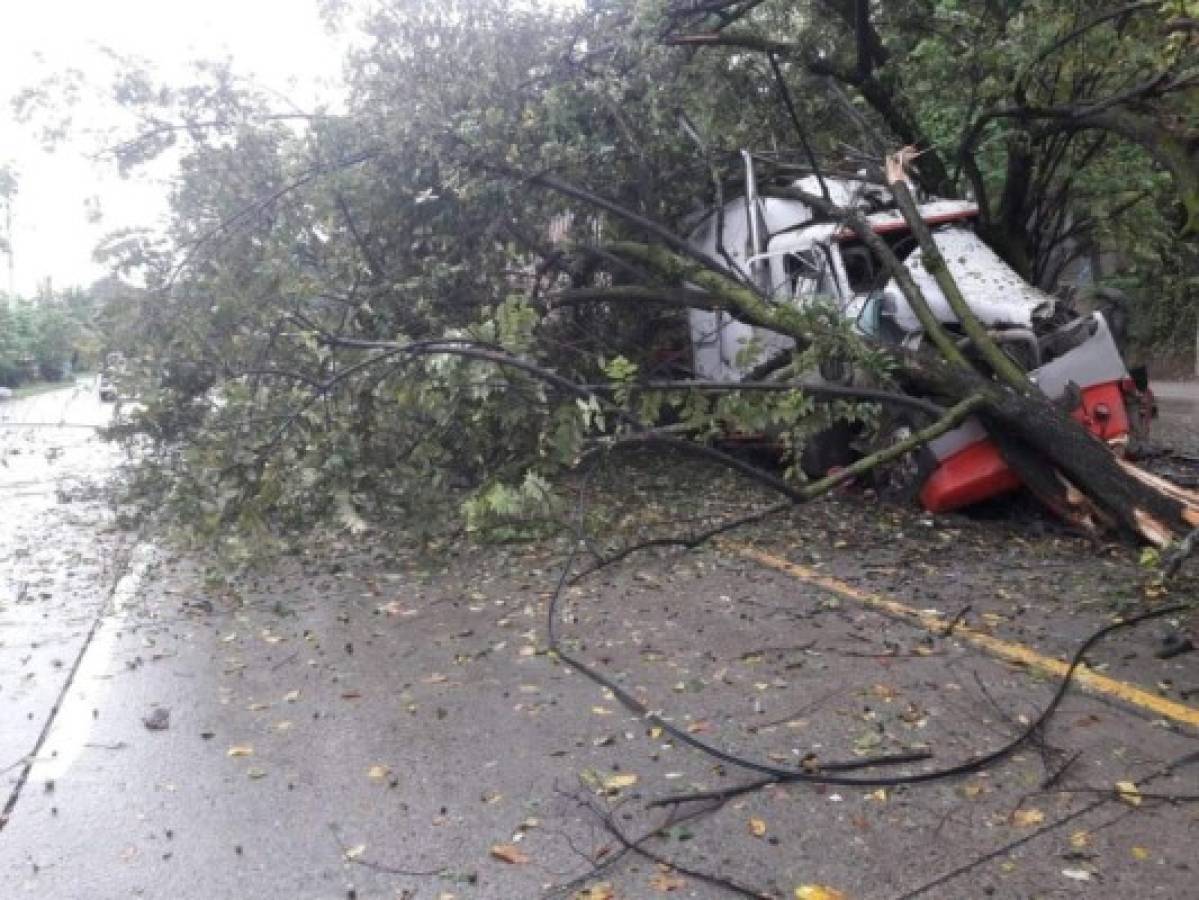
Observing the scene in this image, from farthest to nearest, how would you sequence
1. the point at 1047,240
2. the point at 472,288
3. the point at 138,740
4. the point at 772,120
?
the point at 1047,240 < the point at 772,120 < the point at 472,288 < the point at 138,740

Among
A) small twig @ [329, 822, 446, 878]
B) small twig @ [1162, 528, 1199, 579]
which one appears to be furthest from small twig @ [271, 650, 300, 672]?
small twig @ [1162, 528, 1199, 579]

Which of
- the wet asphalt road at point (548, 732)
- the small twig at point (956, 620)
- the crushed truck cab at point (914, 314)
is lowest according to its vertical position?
the small twig at point (956, 620)

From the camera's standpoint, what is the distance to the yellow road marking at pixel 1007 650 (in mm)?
4879

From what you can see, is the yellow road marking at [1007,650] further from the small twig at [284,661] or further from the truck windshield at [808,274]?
the small twig at [284,661]

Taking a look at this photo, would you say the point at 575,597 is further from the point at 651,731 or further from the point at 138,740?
the point at 138,740

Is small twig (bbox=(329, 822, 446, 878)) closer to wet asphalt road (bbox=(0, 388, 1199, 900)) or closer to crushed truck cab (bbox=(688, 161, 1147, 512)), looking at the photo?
wet asphalt road (bbox=(0, 388, 1199, 900))

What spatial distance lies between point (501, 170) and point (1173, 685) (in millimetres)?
5261

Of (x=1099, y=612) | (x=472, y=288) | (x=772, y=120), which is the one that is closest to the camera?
(x=1099, y=612)

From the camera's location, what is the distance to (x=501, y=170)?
7926 millimetres

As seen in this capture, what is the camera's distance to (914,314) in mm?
8734

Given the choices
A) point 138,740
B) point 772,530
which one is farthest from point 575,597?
point 138,740

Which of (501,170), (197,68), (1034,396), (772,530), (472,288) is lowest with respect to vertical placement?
(772,530)

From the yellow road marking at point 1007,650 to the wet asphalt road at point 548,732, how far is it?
0.14 metres

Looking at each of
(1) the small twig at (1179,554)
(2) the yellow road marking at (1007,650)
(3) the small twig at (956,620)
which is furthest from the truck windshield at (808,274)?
(1) the small twig at (1179,554)
